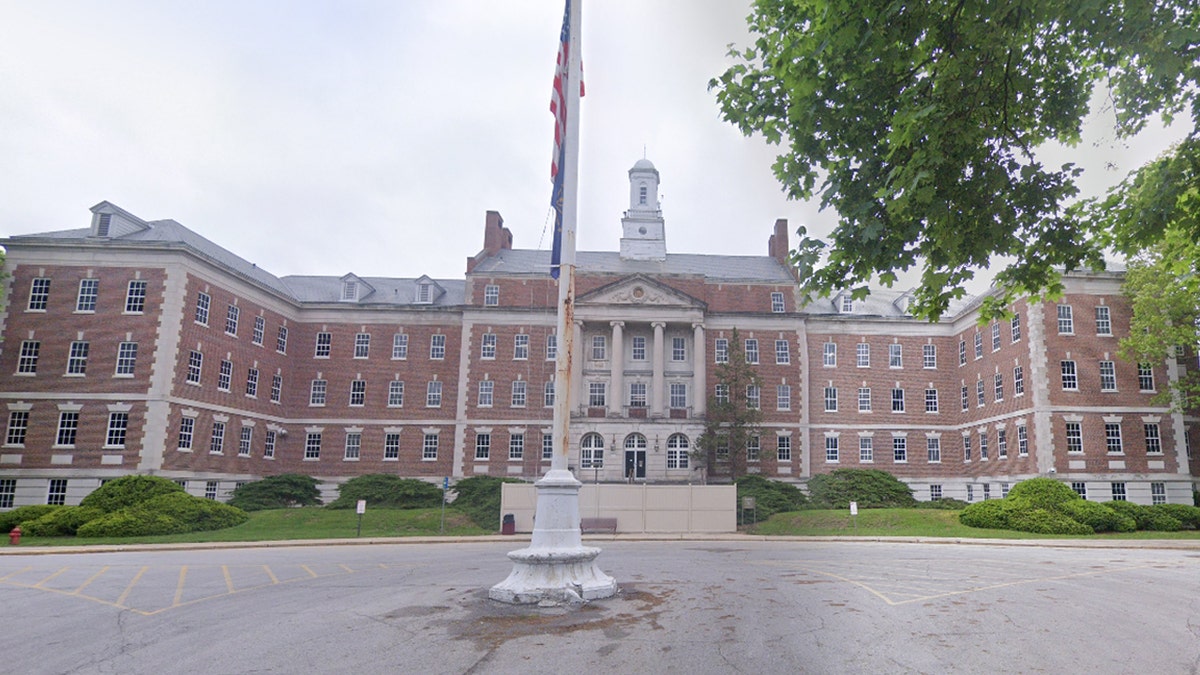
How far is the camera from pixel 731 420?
46.1 m

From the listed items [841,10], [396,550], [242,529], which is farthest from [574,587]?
[242,529]

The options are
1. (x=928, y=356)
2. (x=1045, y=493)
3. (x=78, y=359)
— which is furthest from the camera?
(x=928, y=356)

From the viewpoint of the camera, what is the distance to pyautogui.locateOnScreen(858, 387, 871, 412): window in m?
51.0

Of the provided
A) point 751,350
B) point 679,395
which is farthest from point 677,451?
point 751,350

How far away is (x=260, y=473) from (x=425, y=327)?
1362 cm

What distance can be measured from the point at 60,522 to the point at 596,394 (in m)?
29.5

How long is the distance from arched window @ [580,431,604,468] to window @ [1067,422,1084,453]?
25.6 metres

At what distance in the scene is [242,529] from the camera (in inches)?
1259

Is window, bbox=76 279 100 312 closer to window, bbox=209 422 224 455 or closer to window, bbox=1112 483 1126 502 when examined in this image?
window, bbox=209 422 224 455

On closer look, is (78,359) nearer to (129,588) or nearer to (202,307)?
(202,307)

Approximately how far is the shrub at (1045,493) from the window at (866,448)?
1615 cm

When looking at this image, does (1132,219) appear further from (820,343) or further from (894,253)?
(820,343)

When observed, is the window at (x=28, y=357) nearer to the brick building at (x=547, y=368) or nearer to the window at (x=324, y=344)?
the brick building at (x=547, y=368)

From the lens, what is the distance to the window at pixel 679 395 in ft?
164
